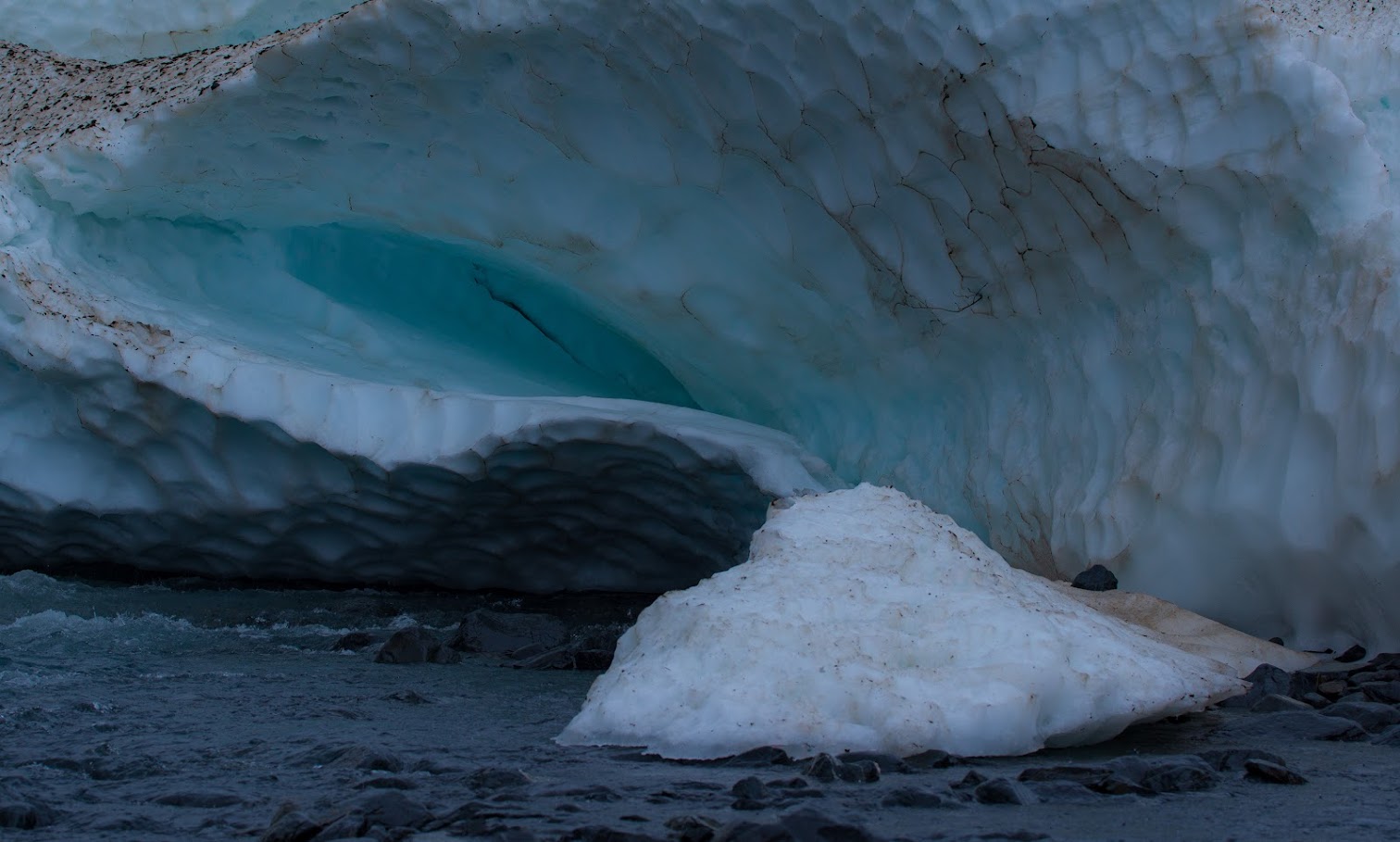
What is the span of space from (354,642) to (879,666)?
2586 mm

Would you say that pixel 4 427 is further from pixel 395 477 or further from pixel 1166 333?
pixel 1166 333

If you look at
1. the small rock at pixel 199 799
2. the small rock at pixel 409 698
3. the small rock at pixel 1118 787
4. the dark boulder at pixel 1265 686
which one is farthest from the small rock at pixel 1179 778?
the small rock at pixel 409 698

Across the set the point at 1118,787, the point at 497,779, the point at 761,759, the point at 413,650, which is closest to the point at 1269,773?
the point at 1118,787

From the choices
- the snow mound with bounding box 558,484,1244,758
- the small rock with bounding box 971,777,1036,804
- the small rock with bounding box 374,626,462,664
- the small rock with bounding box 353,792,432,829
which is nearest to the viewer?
the small rock with bounding box 353,792,432,829

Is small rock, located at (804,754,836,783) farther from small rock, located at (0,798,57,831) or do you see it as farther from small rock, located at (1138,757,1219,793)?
small rock, located at (0,798,57,831)

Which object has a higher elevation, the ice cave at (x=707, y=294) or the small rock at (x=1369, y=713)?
the ice cave at (x=707, y=294)

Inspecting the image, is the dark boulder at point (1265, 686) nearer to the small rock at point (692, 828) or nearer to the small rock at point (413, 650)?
the small rock at point (692, 828)

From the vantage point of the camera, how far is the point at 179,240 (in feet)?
22.6

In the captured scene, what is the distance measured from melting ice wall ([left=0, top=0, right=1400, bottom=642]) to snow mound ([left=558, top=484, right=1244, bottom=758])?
1.22m

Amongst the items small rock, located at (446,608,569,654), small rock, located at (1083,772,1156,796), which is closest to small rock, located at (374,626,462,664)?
small rock, located at (446,608,569,654)

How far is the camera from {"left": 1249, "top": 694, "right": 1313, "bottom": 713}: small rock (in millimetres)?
3473

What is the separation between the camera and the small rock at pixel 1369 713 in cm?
329

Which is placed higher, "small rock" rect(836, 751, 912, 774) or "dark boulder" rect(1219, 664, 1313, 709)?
"dark boulder" rect(1219, 664, 1313, 709)

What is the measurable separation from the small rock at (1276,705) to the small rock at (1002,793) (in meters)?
1.21
